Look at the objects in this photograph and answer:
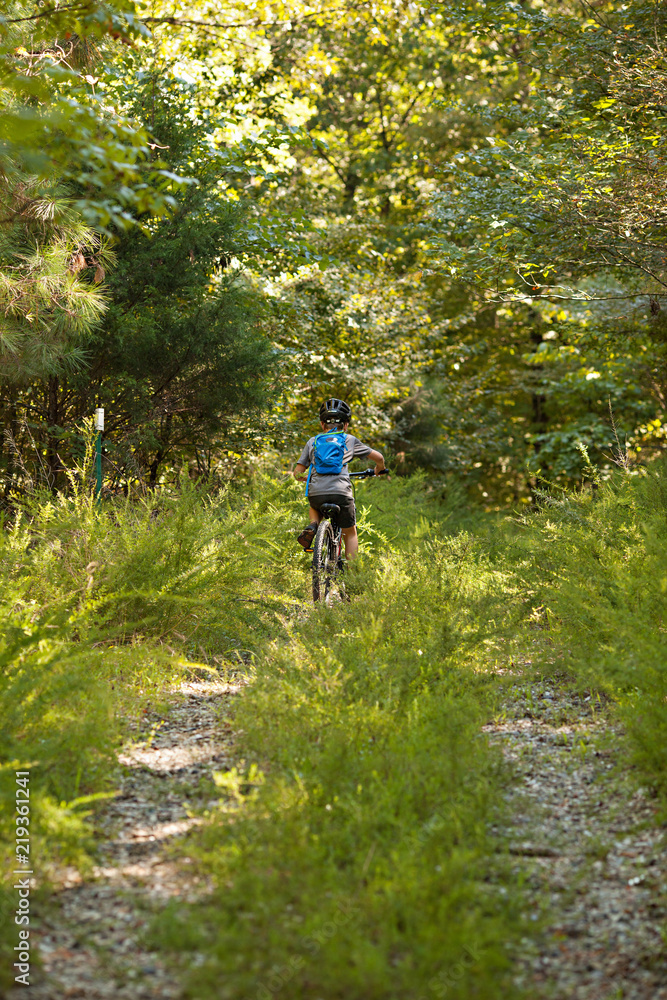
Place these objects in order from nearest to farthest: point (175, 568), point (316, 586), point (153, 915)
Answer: point (153, 915) → point (175, 568) → point (316, 586)

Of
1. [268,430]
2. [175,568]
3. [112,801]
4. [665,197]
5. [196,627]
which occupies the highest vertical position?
[665,197]

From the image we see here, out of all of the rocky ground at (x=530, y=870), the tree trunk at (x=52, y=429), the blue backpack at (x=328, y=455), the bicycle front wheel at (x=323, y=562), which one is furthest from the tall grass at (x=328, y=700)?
the tree trunk at (x=52, y=429)

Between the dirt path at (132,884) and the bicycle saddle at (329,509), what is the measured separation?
316 centimetres

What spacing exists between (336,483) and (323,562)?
76 centimetres

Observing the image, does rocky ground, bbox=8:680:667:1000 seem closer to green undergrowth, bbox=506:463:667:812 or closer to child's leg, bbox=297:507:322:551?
green undergrowth, bbox=506:463:667:812

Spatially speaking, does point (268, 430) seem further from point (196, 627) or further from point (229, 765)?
point (229, 765)

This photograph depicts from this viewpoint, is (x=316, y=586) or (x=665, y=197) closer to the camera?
(x=316, y=586)

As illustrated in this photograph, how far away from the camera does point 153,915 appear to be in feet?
9.64

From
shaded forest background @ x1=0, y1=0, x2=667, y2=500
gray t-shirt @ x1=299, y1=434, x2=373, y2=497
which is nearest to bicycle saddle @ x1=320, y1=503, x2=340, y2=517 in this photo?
gray t-shirt @ x1=299, y1=434, x2=373, y2=497

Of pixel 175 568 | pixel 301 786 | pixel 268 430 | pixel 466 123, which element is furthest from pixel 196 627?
pixel 466 123

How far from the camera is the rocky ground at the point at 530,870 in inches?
104

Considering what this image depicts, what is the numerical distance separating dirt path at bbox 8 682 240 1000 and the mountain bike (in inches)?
105

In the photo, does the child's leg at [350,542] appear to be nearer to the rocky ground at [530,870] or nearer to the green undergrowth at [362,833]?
the green undergrowth at [362,833]

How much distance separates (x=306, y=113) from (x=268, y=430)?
28.0ft
